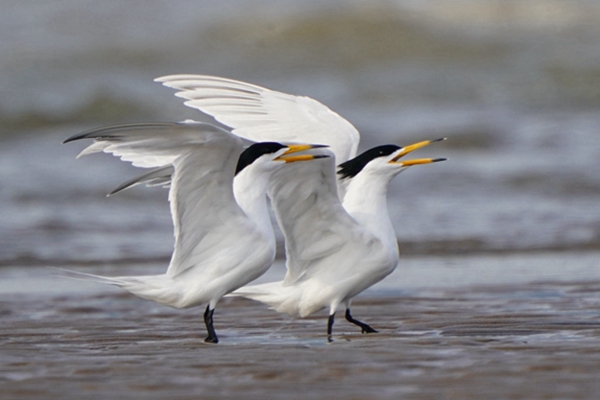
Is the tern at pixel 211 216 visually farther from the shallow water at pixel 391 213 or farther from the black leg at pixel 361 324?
the black leg at pixel 361 324

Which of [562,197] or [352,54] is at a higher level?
[352,54]

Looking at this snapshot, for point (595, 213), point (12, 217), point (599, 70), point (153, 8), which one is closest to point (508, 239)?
point (595, 213)

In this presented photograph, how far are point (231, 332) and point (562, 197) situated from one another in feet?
23.5

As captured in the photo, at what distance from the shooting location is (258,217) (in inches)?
271

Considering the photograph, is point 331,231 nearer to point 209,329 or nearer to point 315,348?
point 209,329

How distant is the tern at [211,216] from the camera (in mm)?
6527

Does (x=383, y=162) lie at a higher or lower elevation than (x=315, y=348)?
higher

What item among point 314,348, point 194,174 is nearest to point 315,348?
point 314,348

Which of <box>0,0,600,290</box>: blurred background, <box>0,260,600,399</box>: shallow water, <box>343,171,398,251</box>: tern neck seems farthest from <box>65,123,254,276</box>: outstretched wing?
<box>0,0,600,290</box>: blurred background

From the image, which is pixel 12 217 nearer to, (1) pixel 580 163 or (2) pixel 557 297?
(2) pixel 557 297

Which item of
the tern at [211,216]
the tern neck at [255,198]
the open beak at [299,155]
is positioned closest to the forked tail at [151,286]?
the tern at [211,216]

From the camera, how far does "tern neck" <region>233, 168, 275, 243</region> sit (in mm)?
6836

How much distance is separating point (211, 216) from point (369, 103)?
1934 centimetres

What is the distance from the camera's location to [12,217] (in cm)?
1224
